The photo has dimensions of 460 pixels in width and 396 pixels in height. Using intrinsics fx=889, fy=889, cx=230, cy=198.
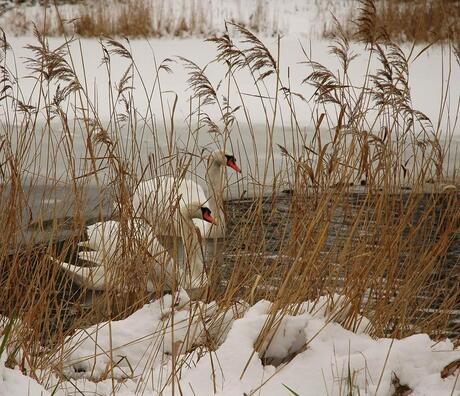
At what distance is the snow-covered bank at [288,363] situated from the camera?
224 centimetres

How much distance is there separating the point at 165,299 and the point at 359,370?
947mm

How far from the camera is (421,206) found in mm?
5891

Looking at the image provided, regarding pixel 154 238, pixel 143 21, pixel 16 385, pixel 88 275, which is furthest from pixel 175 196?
pixel 143 21

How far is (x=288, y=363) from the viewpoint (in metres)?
2.36

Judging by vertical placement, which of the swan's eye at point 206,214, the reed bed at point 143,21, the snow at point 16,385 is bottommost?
the swan's eye at point 206,214

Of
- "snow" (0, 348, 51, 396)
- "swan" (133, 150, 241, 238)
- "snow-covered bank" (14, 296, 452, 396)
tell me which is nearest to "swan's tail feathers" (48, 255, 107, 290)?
"swan" (133, 150, 241, 238)

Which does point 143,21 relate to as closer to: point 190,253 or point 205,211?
point 205,211

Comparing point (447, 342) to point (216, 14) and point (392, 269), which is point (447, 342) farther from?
point (216, 14)

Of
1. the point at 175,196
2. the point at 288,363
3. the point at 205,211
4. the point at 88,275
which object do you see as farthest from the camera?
the point at 205,211

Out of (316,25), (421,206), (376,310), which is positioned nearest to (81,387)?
(376,310)

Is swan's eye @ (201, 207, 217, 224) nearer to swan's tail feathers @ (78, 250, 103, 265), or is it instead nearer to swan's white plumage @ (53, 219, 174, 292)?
swan's white plumage @ (53, 219, 174, 292)

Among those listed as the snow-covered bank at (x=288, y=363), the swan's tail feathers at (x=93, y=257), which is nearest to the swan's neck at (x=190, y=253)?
the snow-covered bank at (x=288, y=363)

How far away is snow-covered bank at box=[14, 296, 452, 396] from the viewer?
2.24m

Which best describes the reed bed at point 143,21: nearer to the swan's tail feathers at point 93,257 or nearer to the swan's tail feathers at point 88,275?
the swan's tail feathers at point 93,257
